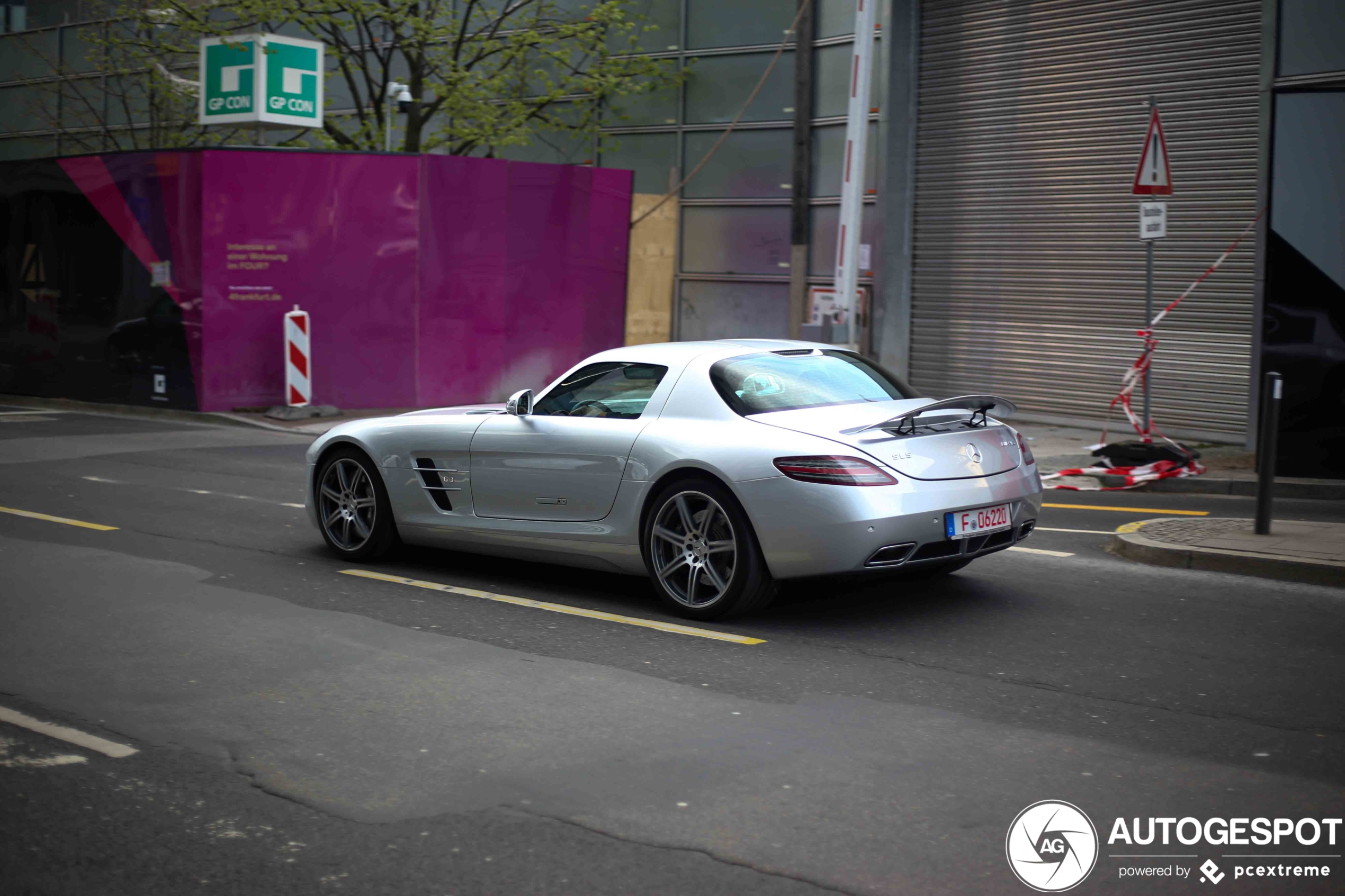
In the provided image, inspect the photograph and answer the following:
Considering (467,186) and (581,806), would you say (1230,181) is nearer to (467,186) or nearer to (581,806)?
(467,186)

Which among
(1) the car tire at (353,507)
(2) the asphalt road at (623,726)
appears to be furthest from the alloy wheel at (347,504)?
(2) the asphalt road at (623,726)

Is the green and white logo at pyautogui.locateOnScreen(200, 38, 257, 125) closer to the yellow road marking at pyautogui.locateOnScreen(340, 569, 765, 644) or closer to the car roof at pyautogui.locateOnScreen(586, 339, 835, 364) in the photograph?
the yellow road marking at pyautogui.locateOnScreen(340, 569, 765, 644)

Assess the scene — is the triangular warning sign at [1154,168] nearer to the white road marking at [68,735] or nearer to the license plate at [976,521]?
the license plate at [976,521]

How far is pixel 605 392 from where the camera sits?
7.53 meters

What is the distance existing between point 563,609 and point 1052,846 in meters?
3.66

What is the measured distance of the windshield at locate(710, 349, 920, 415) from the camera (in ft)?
23.0

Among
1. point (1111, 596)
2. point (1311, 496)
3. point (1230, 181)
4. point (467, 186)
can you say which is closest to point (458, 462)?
point (1111, 596)

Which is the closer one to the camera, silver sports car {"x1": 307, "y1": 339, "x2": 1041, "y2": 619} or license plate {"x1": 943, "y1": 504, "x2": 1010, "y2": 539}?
silver sports car {"x1": 307, "y1": 339, "x2": 1041, "y2": 619}

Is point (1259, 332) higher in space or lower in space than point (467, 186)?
lower

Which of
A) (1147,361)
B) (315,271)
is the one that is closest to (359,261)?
(315,271)

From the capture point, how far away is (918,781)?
4441 millimetres

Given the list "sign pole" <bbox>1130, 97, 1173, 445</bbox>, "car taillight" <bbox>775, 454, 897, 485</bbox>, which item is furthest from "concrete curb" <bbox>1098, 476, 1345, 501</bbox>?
"car taillight" <bbox>775, 454, 897, 485</bbox>

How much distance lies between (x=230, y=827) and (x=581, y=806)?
3.38 feet

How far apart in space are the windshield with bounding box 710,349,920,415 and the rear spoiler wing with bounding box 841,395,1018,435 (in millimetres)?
404
